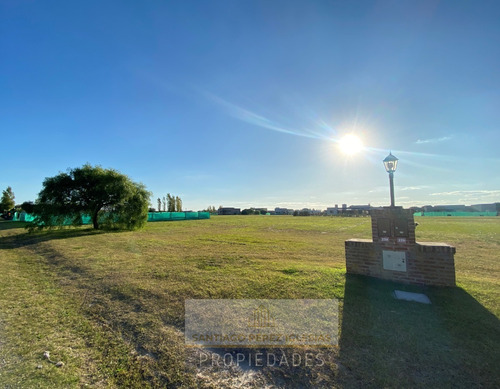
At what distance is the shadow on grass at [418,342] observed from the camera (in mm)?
2215

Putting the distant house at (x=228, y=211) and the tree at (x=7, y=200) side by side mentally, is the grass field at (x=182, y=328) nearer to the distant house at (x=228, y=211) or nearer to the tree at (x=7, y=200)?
the tree at (x=7, y=200)

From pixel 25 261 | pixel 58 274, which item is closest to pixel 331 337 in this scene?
pixel 58 274

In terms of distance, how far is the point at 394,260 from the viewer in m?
4.85

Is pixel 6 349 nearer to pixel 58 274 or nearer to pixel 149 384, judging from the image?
pixel 149 384

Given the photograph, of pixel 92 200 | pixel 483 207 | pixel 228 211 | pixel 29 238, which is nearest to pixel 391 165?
pixel 29 238

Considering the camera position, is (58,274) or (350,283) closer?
(350,283)

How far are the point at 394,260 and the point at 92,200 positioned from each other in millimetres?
18210

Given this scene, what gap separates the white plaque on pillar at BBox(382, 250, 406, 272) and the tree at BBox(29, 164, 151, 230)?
17.0m

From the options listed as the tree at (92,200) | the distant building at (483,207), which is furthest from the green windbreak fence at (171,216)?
the distant building at (483,207)

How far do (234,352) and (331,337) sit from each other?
4.14 ft

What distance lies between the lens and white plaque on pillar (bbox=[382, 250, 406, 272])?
4.77 metres

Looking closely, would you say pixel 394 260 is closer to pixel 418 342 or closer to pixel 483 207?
pixel 418 342

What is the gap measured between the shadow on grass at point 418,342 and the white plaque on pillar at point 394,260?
2.19ft

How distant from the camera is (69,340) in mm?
2879
